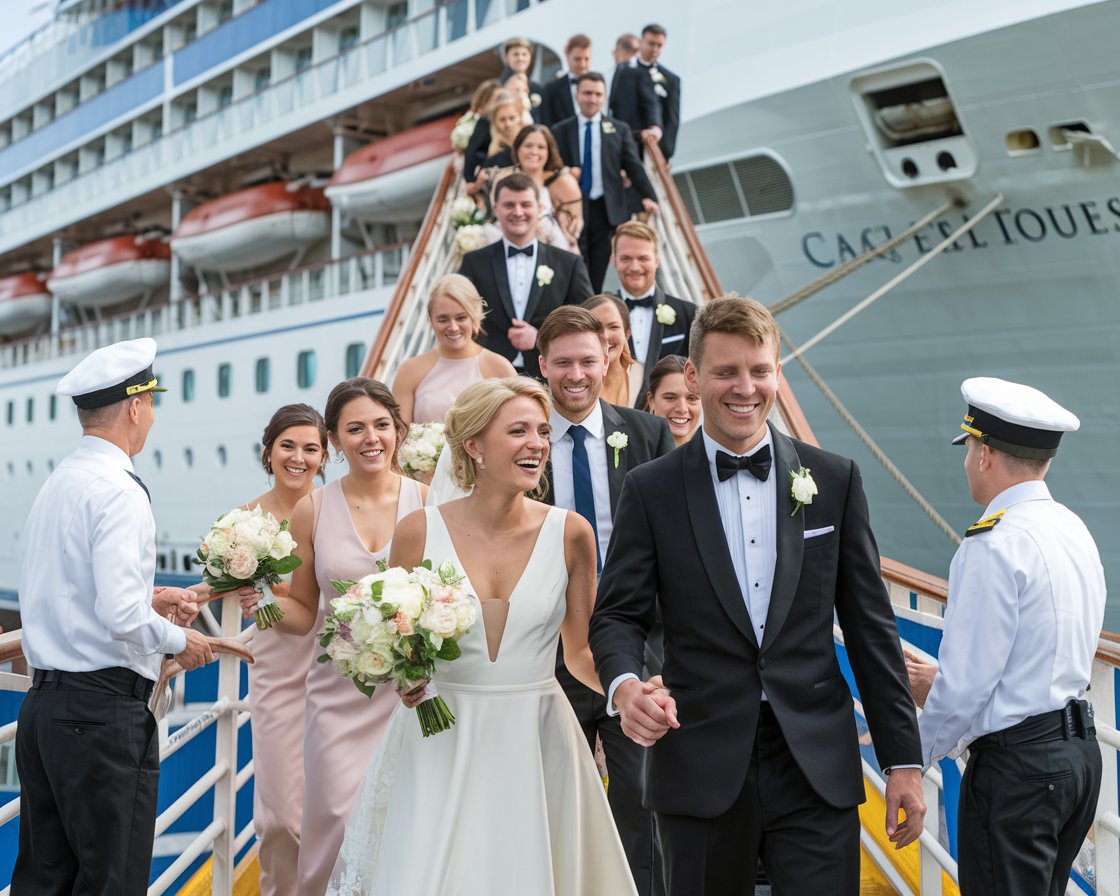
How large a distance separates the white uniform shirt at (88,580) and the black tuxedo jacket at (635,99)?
8.78 meters

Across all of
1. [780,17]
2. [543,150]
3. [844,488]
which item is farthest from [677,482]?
[780,17]

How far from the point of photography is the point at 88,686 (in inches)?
121

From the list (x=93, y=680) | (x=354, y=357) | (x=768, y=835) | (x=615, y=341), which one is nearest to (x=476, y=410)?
(x=93, y=680)

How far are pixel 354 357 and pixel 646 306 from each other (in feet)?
44.1

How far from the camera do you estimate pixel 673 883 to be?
2758 millimetres

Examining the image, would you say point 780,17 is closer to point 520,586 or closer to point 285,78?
point 520,586

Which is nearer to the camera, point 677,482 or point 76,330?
point 677,482

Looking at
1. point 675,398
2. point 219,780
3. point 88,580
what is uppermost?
point 675,398

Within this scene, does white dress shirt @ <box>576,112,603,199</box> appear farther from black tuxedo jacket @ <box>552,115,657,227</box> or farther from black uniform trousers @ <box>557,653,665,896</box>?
black uniform trousers @ <box>557,653,665,896</box>

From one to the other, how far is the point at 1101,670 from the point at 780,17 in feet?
33.1

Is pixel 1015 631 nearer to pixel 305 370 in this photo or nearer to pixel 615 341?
pixel 615 341

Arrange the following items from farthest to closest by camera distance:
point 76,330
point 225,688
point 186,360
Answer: point 76,330 < point 186,360 < point 225,688

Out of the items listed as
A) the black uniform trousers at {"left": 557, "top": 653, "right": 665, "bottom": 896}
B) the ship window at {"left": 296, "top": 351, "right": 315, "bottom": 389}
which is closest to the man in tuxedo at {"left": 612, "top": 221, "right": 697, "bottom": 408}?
the black uniform trousers at {"left": 557, "top": 653, "right": 665, "bottom": 896}

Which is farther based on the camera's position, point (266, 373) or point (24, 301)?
point (24, 301)
